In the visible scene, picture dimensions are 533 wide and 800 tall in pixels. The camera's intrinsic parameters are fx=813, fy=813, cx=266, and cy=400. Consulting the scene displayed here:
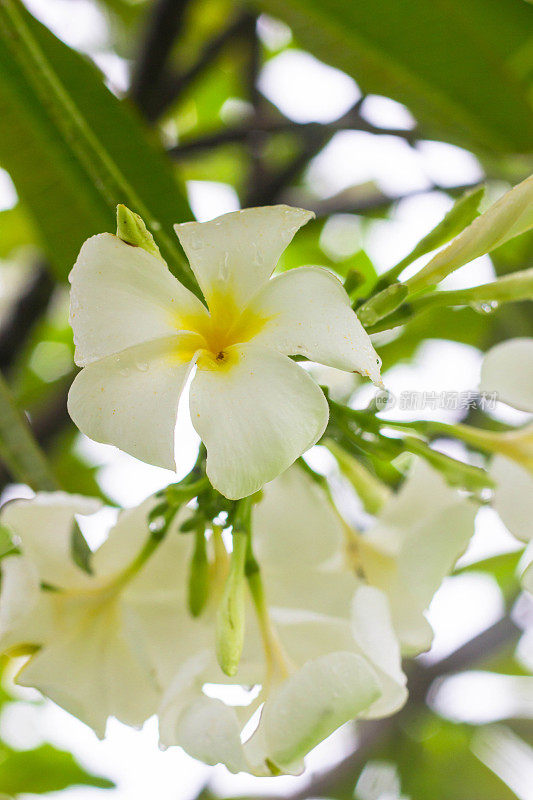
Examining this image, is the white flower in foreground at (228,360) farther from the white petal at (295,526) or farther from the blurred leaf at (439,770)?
the blurred leaf at (439,770)

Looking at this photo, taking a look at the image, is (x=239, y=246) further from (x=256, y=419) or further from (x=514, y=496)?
(x=514, y=496)

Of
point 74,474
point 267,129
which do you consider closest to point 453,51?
point 267,129

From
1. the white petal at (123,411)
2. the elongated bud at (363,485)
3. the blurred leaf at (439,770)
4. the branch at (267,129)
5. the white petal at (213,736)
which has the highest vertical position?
the white petal at (123,411)

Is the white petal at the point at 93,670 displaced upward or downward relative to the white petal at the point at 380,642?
downward

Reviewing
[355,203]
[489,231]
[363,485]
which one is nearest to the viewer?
[489,231]

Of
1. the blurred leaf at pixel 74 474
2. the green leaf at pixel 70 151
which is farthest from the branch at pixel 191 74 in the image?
the blurred leaf at pixel 74 474

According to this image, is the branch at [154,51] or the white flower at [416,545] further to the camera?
the branch at [154,51]

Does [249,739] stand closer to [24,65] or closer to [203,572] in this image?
[203,572]
